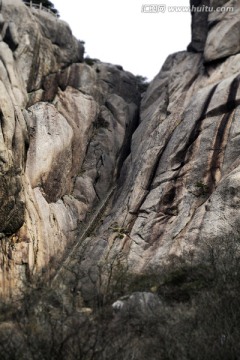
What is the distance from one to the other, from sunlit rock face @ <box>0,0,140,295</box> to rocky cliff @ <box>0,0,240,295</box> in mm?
115

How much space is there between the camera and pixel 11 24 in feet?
144

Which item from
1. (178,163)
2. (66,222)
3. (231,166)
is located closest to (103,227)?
(66,222)

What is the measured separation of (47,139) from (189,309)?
23.4 m

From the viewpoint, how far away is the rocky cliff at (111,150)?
3500 centimetres

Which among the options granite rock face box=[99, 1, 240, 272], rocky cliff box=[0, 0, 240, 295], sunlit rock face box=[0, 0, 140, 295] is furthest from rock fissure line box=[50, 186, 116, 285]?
granite rock face box=[99, 1, 240, 272]

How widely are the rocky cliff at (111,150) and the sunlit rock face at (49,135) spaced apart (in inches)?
4.5

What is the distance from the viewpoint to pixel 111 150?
50.1 m

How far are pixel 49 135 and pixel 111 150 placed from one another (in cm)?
866

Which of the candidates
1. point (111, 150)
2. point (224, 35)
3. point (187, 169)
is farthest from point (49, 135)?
point (224, 35)

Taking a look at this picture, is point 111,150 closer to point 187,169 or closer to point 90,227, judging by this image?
point 90,227

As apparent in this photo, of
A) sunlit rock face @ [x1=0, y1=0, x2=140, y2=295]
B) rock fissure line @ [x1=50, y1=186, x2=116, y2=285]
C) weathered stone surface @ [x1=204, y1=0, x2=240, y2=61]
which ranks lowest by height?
rock fissure line @ [x1=50, y1=186, x2=116, y2=285]

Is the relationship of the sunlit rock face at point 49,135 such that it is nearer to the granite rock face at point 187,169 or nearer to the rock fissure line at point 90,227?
the rock fissure line at point 90,227

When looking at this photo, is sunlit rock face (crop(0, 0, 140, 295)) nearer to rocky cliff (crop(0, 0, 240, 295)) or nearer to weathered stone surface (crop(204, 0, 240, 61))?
rocky cliff (crop(0, 0, 240, 295))

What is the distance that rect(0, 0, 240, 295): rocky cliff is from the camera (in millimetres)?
35000
